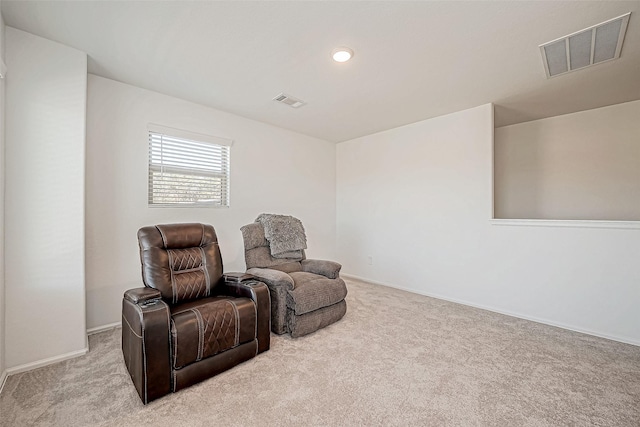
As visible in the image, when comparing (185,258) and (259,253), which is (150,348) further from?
(259,253)

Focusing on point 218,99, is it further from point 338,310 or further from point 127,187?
point 338,310

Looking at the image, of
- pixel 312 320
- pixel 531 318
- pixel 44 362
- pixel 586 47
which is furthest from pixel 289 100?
pixel 531 318

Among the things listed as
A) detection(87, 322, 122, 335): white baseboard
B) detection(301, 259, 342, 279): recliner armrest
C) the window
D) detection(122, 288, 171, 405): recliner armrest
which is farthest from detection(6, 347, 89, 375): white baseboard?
detection(301, 259, 342, 279): recliner armrest

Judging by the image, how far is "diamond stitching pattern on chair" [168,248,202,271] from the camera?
2.22 metres

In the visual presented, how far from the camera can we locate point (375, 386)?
5.99 feet

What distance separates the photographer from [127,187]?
2.84m

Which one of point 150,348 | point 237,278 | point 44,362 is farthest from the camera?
point 237,278

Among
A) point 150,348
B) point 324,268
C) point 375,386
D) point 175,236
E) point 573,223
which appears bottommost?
point 375,386

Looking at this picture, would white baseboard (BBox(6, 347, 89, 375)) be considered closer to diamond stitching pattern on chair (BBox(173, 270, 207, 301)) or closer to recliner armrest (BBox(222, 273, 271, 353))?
diamond stitching pattern on chair (BBox(173, 270, 207, 301))

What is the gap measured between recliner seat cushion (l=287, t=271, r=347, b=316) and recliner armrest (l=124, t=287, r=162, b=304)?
3.56 feet

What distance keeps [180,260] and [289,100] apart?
2.17 meters

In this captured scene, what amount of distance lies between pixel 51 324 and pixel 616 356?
4637 mm

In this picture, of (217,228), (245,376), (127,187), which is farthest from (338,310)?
(127,187)

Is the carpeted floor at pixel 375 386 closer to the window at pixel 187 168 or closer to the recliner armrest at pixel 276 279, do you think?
the recliner armrest at pixel 276 279
